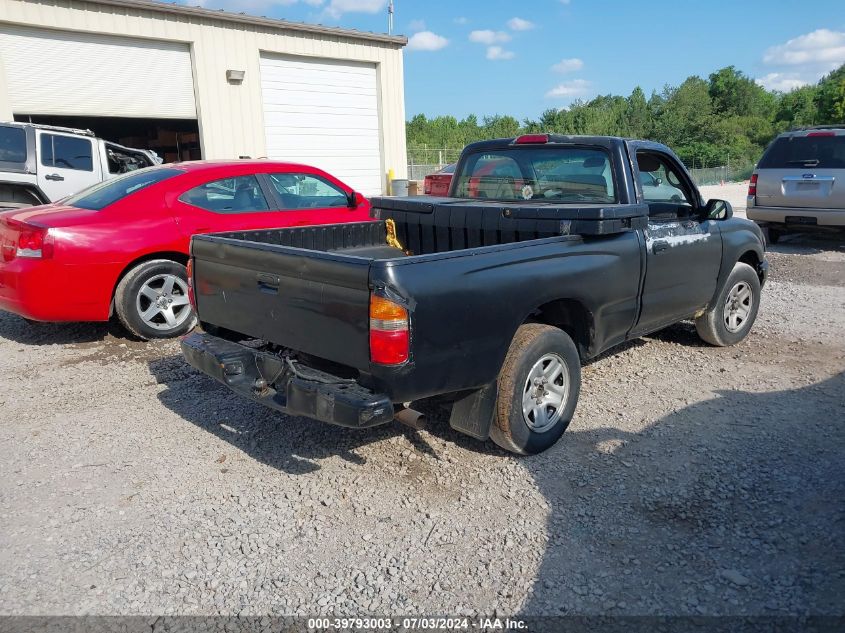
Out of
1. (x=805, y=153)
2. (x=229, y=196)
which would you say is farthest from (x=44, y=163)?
(x=805, y=153)

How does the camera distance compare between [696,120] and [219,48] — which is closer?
[219,48]

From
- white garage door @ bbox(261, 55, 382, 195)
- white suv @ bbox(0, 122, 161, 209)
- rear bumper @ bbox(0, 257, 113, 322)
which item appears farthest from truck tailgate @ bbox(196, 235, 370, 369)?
white garage door @ bbox(261, 55, 382, 195)

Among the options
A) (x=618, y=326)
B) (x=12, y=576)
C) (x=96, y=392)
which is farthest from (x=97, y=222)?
(x=618, y=326)

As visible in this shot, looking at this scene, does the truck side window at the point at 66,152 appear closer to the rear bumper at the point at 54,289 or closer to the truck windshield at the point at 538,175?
the rear bumper at the point at 54,289

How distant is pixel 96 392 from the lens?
510 centimetres

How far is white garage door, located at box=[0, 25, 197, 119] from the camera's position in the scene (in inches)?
502

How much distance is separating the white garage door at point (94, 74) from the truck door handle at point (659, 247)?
41.4ft

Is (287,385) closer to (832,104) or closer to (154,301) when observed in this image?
(154,301)

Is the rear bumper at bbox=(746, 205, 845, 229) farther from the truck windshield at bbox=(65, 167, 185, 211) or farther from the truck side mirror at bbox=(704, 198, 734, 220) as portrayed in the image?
the truck windshield at bbox=(65, 167, 185, 211)

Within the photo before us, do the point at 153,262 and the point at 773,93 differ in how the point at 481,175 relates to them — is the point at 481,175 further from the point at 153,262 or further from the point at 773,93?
the point at 773,93

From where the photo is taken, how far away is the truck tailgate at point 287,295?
A: 3.21m

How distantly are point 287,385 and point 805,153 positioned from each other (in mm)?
10151

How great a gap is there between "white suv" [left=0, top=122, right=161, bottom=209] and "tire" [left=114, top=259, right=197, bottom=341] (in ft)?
14.3

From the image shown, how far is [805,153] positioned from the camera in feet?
34.8
